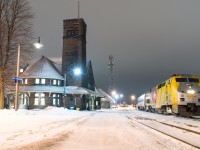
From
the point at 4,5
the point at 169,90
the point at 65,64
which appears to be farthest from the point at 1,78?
the point at 65,64

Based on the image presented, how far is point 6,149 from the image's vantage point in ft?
24.3

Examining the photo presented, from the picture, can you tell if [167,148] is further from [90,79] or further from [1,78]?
[90,79]

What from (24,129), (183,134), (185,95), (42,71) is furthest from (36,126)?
(42,71)

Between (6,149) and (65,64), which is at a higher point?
(65,64)

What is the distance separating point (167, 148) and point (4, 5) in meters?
28.8

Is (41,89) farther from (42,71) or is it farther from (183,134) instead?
(183,134)

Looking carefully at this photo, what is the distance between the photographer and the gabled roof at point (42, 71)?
53.6 meters

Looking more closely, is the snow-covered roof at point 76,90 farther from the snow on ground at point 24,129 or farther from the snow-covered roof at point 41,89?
the snow on ground at point 24,129

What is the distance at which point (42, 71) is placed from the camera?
54688 mm

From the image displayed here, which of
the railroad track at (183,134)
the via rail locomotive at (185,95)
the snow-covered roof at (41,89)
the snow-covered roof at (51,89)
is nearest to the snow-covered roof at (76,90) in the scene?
the snow-covered roof at (51,89)

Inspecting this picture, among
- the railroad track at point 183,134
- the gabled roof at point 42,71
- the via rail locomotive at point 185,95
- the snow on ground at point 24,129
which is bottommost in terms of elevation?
the railroad track at point 183,134

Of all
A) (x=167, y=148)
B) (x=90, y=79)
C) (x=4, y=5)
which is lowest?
(x=167, y=148)

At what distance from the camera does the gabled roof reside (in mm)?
53625

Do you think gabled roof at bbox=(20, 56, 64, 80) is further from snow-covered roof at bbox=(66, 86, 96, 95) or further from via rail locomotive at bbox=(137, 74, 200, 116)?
via rail locomotive at bbox=(137, 74, 200, 116)
